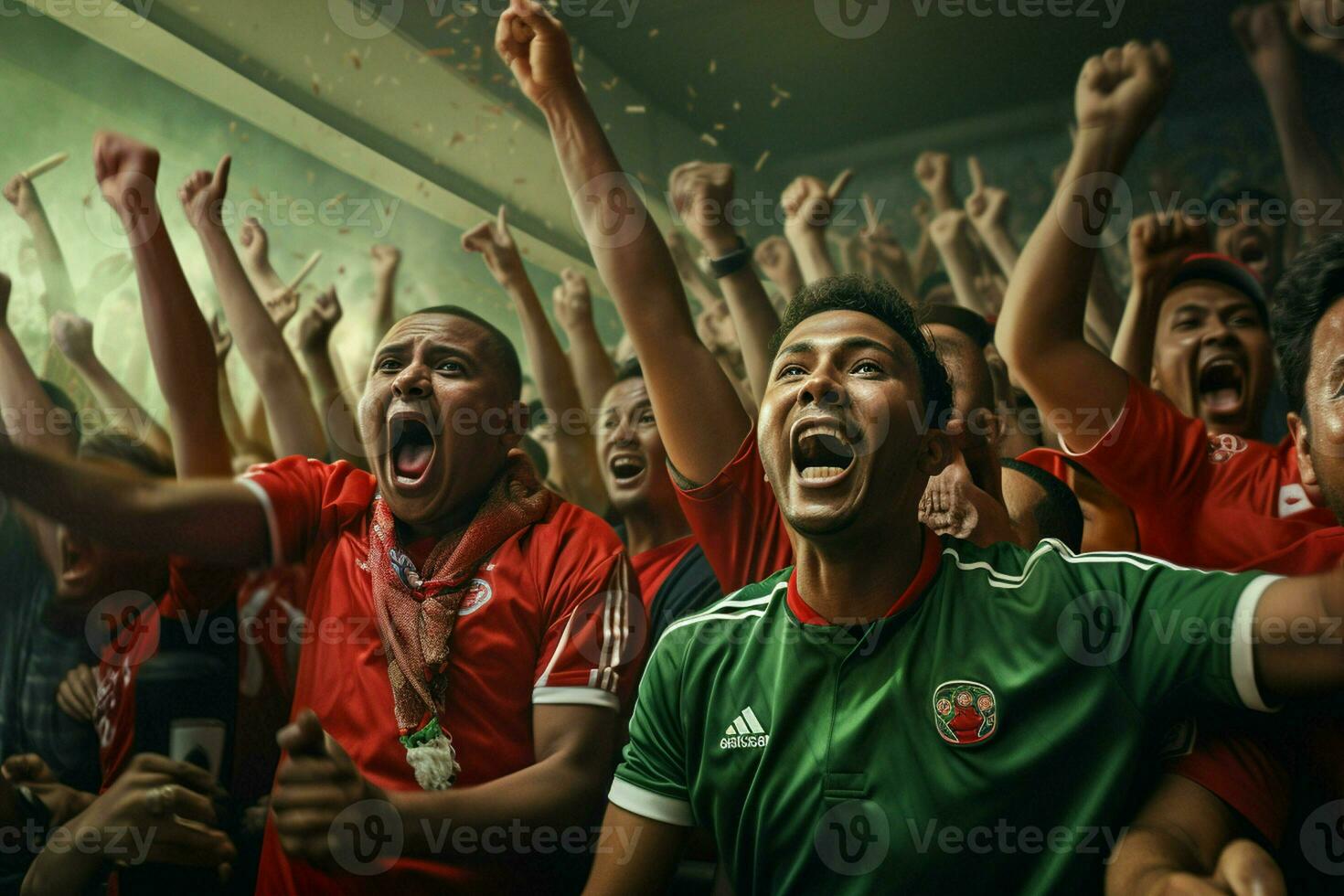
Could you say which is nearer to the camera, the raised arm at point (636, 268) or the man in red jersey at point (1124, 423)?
the man in red jersey at point (1124, 423)

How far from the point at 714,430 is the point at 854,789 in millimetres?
775

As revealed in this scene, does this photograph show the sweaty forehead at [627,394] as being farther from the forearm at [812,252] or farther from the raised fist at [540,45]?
the raised fist at [540,45]

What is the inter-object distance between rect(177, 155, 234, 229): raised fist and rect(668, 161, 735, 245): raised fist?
3.74 ft

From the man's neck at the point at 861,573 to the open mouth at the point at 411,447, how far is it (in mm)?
857

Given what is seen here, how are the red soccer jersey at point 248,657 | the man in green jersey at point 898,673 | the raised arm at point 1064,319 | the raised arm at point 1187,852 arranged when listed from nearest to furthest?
the raised arm at point 1187,852, the man in green jersey at point 898,673, the raised arm at point 1064,319, the red soccer jersey at point 248,657

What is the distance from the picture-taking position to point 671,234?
266cm

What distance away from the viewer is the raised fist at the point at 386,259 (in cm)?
297

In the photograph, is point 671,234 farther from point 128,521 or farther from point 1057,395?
point 128,521

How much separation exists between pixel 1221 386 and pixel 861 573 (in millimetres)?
1015

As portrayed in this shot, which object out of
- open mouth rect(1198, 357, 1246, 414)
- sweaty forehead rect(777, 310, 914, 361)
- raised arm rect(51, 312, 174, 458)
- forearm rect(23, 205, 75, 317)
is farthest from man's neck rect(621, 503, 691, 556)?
forearm rect(23, 205, 75, 317)

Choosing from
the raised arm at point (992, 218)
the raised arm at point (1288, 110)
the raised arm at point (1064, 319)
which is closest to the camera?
the raised arm at point (1064, 319)

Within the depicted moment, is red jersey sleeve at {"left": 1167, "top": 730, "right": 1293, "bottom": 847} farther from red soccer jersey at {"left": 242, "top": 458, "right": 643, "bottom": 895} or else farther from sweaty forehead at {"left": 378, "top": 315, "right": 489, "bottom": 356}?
sweaty forehead at {"left": 378, "top": 315, "right": 489, "bottom": 356}

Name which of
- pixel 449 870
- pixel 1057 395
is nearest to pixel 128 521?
pixel 449 870

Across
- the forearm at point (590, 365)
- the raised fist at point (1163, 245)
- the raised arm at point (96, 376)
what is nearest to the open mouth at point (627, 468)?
the forearm at point (590, 365)
